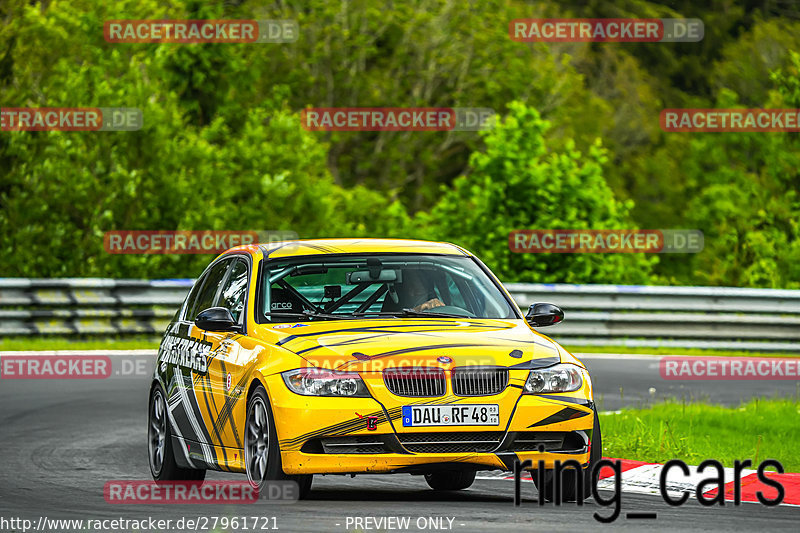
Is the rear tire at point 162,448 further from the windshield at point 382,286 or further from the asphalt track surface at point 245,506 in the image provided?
the windshield at point 382,286

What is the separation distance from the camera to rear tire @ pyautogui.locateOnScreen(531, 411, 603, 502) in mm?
9438

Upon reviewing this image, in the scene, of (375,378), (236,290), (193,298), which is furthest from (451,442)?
(193,298)

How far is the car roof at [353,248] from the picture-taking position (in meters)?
10.7

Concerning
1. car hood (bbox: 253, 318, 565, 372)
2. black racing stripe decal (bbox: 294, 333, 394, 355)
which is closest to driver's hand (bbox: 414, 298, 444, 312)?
car hood (bbox: 253, 318, 565, 372)

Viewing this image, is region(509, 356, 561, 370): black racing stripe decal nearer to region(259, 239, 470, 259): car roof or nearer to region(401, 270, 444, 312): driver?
region(401, 270, 444, 312): driver

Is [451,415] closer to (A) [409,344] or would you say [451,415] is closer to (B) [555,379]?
(A) [409,344]

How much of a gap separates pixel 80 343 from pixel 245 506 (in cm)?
1337

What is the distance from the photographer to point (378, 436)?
901 centimetres

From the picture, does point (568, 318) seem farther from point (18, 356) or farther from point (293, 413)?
point (293, 413)

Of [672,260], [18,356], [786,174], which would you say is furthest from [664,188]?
[18,356]

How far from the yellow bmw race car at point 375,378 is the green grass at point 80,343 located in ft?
37.3

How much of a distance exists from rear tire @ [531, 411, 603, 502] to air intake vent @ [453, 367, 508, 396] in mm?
622

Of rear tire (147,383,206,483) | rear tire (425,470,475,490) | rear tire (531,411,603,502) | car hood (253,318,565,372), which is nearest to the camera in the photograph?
car hood (253,318,565,372)

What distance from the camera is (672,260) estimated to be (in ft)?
193
